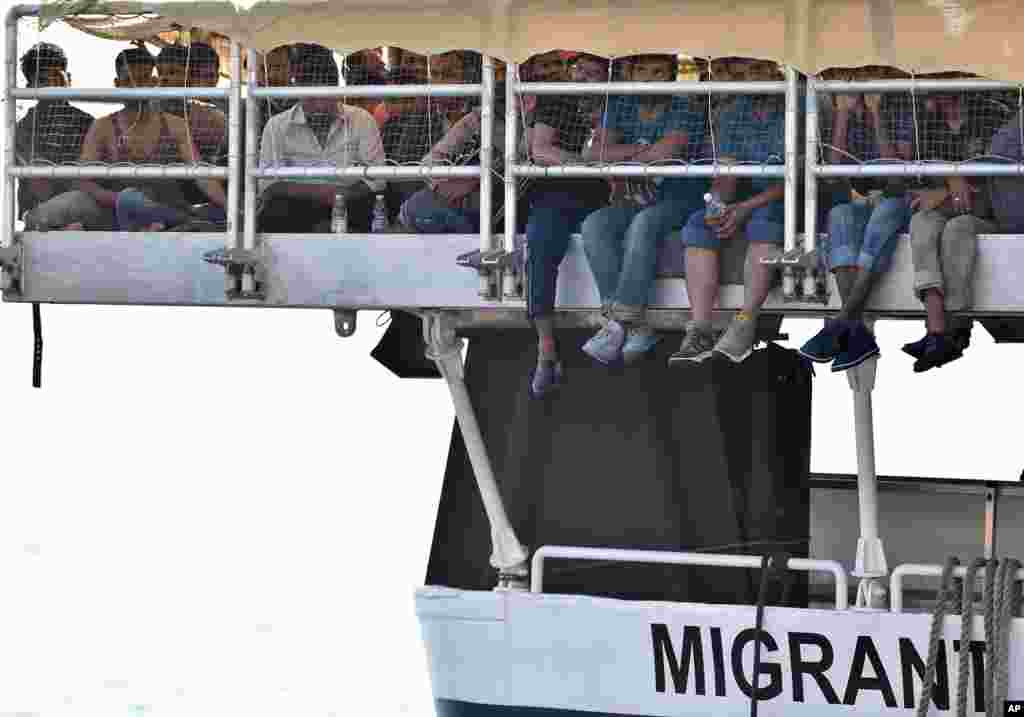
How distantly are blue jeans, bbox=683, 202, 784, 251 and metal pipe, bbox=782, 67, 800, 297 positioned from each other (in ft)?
0.42

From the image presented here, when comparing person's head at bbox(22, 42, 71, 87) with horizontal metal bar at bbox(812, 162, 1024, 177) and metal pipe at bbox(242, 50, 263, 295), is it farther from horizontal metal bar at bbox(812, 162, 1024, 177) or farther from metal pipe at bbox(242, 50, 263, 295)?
horizontal metal bar at bbox(812, 162, 1024, 177)

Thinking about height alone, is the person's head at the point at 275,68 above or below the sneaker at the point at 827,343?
above

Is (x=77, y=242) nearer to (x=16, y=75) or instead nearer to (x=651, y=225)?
(x=16, y=75)

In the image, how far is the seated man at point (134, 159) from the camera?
13.3 meters

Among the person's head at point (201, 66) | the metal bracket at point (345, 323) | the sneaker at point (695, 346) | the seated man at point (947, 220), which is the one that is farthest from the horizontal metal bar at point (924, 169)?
the person's head at point (201, 66)

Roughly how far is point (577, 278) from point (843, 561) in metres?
2.65

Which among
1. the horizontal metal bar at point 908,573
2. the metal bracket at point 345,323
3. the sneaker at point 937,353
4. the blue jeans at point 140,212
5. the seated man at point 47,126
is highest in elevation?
the seated man at point 47,126

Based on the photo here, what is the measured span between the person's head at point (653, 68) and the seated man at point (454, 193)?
0.69m

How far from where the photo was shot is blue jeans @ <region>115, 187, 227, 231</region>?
13.3m

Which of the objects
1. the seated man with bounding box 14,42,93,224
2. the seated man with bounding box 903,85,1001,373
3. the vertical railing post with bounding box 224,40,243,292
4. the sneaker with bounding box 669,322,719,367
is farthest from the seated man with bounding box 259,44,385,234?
the seated man with bounding box 903,85,1001,373

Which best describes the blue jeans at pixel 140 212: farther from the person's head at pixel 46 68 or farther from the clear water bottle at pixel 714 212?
the clear water bottle at pixel 714 212

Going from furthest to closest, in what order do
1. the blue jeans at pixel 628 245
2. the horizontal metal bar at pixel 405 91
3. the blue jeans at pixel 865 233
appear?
the horizontal metal bar at pixel 405 91 → the blue jeans at pixel 628 245 → the blue jeans at pixel 865 233

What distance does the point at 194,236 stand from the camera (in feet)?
43.1

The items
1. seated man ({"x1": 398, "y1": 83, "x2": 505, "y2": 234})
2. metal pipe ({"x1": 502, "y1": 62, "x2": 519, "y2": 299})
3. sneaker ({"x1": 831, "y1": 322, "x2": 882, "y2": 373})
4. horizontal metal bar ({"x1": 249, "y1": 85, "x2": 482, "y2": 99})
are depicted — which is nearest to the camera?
sneaker ({"x1": 831, "y1": 322, "x2": 882, "y2": 373})
